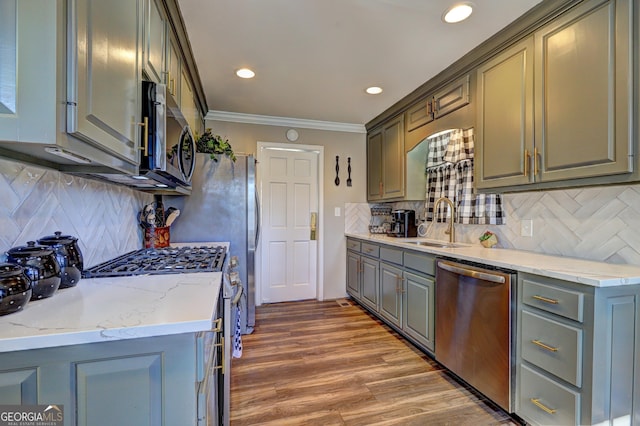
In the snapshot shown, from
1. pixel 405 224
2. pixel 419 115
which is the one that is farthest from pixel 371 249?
pixel 419 115

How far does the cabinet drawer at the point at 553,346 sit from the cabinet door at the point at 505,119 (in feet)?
2.81

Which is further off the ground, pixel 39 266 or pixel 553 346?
pixel 39 266

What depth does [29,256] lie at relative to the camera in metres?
0.95

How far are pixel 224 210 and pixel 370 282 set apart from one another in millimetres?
1746

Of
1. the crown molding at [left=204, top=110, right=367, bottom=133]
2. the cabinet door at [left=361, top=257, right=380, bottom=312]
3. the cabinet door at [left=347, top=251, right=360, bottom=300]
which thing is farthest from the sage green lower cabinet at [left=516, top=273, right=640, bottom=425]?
the crown molding at [left=204, top=110, right=367, bottom=133]

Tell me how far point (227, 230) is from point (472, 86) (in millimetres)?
2345

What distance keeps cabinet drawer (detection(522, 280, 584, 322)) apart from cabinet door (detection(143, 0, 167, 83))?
7.03ft

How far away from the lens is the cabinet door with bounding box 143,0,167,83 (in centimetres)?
135

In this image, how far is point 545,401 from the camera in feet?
4.81

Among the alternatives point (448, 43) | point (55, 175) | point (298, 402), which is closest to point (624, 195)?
point (448, 43)

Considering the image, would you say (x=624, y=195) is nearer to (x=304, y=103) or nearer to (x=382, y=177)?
(x=382, y=177)

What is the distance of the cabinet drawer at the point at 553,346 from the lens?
1.32m

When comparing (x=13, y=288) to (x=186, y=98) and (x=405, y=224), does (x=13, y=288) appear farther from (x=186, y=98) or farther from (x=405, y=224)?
(x=405, y=224)

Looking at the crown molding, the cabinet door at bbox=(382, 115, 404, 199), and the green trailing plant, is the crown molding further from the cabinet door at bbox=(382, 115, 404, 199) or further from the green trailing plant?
the green trailing plant
